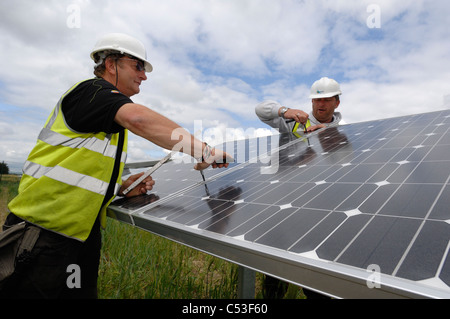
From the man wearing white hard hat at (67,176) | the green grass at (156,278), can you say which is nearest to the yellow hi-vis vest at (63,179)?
the man wearing white hard hat at (67,176)

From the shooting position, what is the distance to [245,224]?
1.97 m

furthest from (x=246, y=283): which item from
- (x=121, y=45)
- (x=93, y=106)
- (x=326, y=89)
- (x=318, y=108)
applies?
(x=326, y=89)

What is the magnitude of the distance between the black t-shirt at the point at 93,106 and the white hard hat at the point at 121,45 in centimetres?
92

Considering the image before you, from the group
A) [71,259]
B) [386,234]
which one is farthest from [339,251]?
[71,259]

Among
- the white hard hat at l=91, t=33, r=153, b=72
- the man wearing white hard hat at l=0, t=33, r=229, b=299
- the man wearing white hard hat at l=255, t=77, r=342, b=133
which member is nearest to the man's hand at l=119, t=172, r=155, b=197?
the man wearing white hard hat at l=0, t=33, r=229, b=299

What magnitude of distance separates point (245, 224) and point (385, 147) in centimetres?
212

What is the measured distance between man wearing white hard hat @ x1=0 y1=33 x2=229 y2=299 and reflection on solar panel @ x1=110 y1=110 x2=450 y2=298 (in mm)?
501

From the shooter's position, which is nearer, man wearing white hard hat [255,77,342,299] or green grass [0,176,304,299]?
green grass [0,176,304,299]

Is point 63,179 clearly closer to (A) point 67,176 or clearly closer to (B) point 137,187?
(A) point 67,176

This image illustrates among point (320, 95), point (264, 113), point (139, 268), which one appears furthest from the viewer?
point (264, 113)

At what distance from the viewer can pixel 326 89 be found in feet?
22.0

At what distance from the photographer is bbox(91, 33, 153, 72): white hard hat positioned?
11.3 feet

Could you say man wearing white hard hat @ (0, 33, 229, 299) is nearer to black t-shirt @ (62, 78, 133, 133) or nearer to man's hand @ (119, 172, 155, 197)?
black t-shirt @ (62, 78, 133, 133)

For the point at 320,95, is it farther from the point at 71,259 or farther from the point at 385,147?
the point at 71,259
